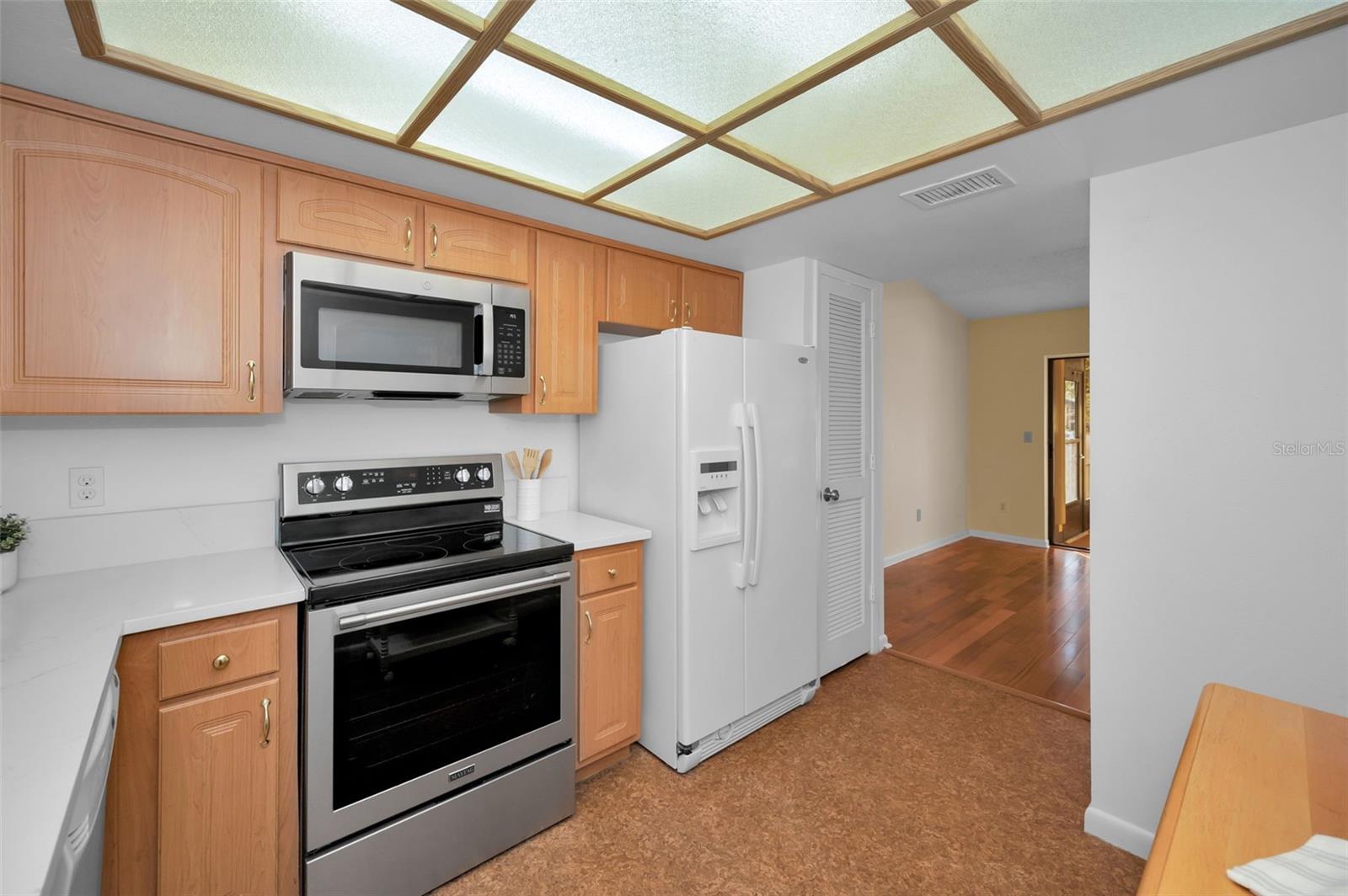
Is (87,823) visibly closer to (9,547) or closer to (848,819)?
(9,547)

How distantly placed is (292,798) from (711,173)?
2310 millimetres

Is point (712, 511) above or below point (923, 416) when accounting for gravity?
below

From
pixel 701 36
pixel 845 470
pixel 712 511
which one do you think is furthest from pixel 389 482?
pixel 845 470

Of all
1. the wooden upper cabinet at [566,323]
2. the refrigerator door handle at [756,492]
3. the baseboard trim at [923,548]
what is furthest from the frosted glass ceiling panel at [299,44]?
the baseboard trim at [923,548]

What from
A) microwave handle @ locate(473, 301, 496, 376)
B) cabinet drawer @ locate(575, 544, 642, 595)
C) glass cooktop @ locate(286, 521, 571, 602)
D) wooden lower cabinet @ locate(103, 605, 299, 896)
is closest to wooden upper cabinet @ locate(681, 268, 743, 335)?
microwave handle @ locate(473, 301, 496, 376)

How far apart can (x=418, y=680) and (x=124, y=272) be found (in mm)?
1413

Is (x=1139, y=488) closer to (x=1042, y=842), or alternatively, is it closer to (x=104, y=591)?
(x=1042, y=842)

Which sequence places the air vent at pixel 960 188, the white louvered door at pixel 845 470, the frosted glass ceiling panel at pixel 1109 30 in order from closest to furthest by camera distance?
1. the frosted glass ceiling panel at pixel 1109 30
2. the air vent at pixel 960 188
3. the white louvered door at pixel 845 470

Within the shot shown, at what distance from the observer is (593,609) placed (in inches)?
87.3

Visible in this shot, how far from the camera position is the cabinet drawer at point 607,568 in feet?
7.16

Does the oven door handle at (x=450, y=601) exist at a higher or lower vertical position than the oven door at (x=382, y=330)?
lower

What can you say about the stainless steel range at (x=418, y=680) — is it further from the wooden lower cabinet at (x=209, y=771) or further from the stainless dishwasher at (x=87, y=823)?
the stainless dishwasher at (x=87, y=823)

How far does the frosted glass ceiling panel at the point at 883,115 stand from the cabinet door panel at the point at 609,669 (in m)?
1.72

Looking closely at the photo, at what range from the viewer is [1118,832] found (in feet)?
6.44
